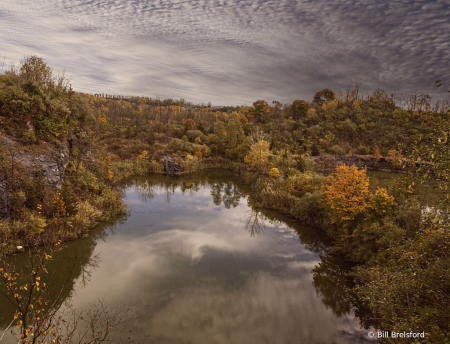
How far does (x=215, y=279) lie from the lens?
40.5ft

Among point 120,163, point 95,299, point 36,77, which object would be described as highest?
point 36,77

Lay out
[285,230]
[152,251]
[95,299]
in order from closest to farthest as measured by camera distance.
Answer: [95,299], [152,251], [285,230]

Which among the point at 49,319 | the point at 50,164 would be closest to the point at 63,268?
the point at 49,319

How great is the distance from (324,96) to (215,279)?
72740 millimetres

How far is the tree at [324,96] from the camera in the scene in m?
69.9

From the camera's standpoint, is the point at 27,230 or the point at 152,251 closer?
the point at 27,230

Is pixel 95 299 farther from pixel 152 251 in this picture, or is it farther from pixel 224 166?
pixel 224 166

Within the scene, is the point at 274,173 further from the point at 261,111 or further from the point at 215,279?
the point at 261,111

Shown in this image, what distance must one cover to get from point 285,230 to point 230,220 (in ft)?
16.2

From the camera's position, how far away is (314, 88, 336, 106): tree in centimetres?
6994

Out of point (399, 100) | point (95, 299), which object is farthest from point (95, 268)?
point (399, 100)

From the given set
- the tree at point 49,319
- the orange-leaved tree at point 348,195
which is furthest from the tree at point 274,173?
the tree at point 49,319

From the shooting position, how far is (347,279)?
42.2 ft

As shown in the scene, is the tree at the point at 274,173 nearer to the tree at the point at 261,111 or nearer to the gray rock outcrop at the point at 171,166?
the gray rock outcrop at the point at 171,166
